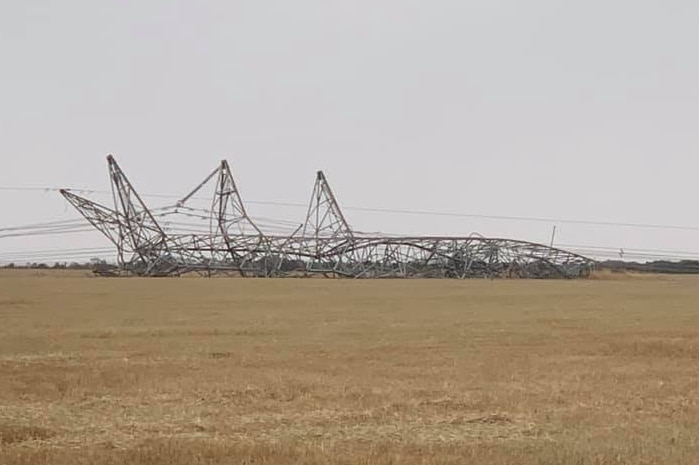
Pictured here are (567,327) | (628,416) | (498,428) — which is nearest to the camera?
(498,428)

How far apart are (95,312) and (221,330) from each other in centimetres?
1385

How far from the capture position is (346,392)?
18.9m

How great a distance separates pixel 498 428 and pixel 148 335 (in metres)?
22.3

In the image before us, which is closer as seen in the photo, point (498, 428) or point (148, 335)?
point (498, 428)

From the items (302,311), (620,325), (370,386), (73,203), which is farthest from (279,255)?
(370,386)

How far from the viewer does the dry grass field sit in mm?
12742

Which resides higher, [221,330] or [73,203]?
[73,203]

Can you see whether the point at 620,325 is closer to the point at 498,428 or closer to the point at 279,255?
the point at 498,428

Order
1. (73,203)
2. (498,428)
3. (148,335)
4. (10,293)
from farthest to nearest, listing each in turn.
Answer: (73,203) → (10,293) → (148,335) → (498,428)

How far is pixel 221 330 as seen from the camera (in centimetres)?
3734

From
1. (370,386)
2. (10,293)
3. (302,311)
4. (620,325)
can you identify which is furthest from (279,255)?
(370,386)

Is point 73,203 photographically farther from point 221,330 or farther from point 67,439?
point 67,439

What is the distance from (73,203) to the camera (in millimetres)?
133500

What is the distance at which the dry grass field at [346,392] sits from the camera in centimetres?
1274
